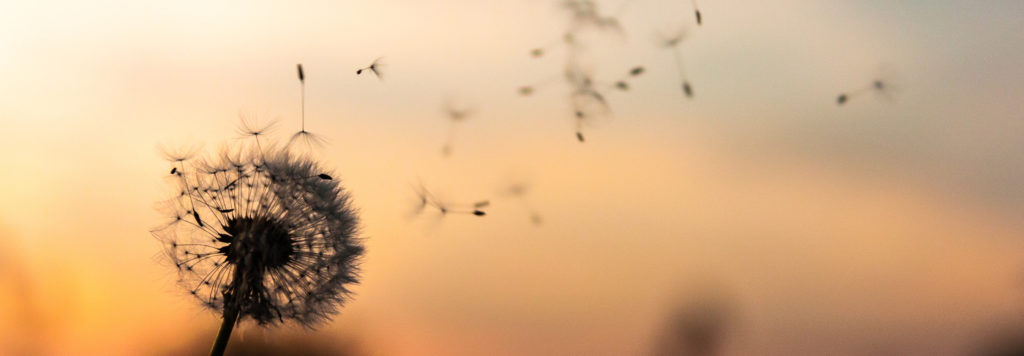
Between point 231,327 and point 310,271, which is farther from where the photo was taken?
point 310,271

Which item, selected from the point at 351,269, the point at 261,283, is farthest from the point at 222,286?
the point at 351,269

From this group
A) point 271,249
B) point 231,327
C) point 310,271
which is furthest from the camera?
point 310,271

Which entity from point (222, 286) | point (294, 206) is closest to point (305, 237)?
point (294, 206)

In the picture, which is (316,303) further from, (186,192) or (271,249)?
(186,192)

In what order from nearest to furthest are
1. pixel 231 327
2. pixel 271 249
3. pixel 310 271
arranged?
1. pixel 231 327
2. pixel 271 249
3. pixel 310 271

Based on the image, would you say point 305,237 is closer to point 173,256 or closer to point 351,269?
point 351,269

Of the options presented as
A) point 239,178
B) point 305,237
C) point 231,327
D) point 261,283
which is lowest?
point 231,327

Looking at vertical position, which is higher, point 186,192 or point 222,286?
point 186,192
